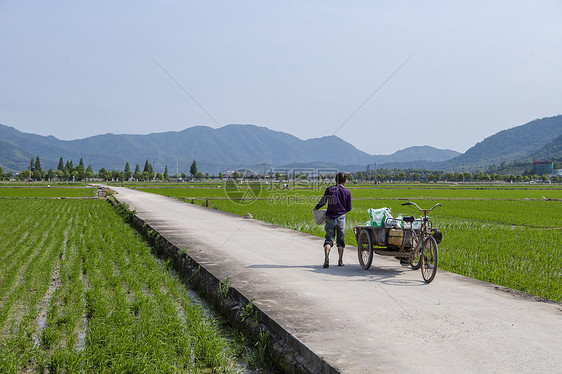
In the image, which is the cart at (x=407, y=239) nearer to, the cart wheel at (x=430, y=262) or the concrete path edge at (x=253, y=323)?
the cart wheel at (x=430, y=262)

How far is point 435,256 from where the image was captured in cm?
729

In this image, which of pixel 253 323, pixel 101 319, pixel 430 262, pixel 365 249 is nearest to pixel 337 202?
pixel 365 249

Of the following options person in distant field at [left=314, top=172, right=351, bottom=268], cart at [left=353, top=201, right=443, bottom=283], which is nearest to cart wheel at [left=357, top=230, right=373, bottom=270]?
cart at [left=353, top=201, right=443, bottom=283]

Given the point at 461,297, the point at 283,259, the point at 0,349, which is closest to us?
the point at 0,349

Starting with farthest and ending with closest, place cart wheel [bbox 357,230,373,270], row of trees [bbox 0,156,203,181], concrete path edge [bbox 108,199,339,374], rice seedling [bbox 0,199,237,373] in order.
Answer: row of trees [bbox 0,156,203,181] < cart wheel [bbox 357,230,373,270] < rice seedling [bbox 0,199,237,373] < concrete path edge [bbox 108,199,339,374]

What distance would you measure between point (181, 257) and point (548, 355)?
24.6 feet

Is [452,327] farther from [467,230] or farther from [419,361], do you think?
[467,230]

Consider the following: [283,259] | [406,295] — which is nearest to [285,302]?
[406,295]

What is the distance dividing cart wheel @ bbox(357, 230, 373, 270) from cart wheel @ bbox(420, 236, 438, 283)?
38.3 inches

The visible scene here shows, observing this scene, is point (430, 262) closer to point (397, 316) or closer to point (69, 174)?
point (397, 316)

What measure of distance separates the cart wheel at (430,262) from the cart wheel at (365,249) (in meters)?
0.97

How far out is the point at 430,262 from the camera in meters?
7.57

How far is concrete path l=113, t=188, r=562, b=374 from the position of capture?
13.7 feet

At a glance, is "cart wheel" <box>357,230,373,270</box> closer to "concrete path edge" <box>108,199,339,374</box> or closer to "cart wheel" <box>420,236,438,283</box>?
"cart wheel" <box>420,236,438,283</box>
